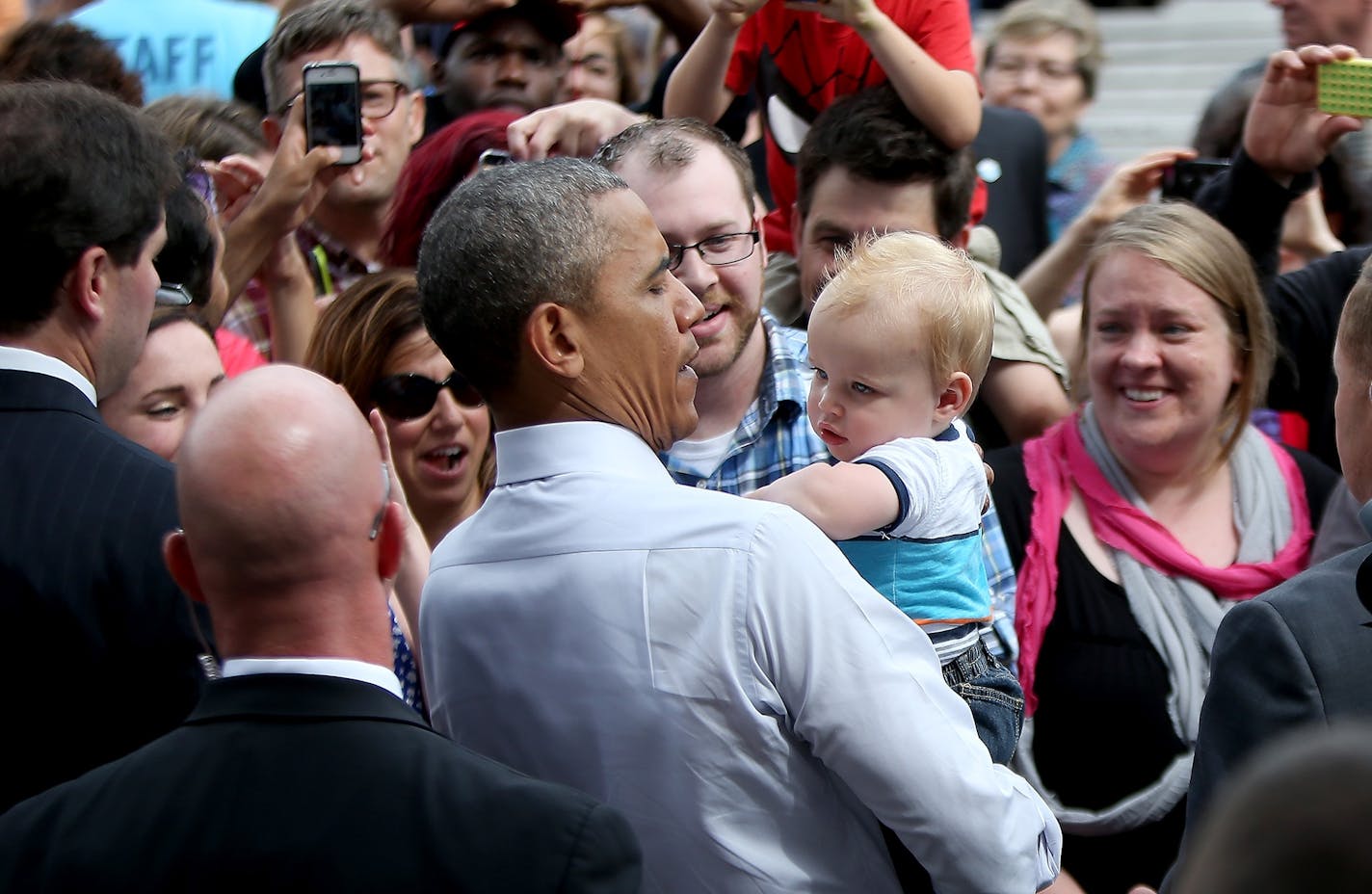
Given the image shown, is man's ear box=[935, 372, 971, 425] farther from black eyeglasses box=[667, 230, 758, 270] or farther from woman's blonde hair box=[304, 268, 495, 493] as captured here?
woman's blonde hair box=[304, 268, 495, 493]

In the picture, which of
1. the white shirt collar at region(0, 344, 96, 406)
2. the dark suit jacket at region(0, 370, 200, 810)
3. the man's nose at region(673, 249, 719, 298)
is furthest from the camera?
the man's nose at region(673, 249, 719, 298)

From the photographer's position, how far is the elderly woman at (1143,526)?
3.35m

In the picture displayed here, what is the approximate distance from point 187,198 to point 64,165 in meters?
0.82

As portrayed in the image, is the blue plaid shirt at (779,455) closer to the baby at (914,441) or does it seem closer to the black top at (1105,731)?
the black top at (1105,731)

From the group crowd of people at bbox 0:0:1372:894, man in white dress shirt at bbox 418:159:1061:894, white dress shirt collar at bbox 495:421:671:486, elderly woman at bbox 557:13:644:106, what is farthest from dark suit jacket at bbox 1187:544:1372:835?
elderly woman at bbox 557:13:644:106

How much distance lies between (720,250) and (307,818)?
6.04 feet

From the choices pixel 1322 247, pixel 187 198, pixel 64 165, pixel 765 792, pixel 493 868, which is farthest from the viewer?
pixel 1322 247

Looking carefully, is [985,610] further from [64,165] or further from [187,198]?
[187,198]

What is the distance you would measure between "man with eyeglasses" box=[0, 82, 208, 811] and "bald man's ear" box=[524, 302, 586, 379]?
678 millimetres

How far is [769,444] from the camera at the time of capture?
324 cm

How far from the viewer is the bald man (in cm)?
166

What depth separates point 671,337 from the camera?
2215mm

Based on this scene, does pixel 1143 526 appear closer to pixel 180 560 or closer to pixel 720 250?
pixel 720 250

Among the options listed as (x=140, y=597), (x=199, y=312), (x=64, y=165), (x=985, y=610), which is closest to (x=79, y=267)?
(x=64, y=165)
